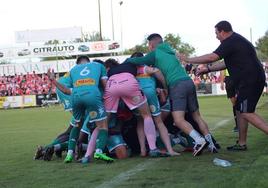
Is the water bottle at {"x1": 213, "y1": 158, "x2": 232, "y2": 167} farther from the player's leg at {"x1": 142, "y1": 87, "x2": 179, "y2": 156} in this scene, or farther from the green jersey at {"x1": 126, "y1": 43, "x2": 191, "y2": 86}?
the green jersey at {"x1": 126, "y1": 43, "x2": 191, "y2": 86}

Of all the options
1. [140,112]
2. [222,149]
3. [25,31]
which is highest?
[25,31]

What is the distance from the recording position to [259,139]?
9781 mm

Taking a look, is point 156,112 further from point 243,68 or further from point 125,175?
point 125,175

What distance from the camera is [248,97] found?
26.1 ft

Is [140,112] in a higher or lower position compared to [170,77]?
lower

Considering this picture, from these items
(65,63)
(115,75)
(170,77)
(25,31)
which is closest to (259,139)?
(170,77)

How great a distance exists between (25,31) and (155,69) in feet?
182

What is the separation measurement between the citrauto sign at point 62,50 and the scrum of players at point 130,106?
150 feet

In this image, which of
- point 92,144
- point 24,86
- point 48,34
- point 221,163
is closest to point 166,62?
point 92,144

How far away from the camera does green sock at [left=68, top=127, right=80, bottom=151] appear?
825 centimetres

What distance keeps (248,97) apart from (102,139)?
2.22 m

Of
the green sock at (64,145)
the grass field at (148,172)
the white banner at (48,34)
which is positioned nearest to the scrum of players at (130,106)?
the green sock at (64,145)

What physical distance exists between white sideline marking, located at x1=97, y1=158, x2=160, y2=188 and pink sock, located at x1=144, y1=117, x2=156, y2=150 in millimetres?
429

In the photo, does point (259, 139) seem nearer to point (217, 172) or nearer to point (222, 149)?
point (222, 149)
